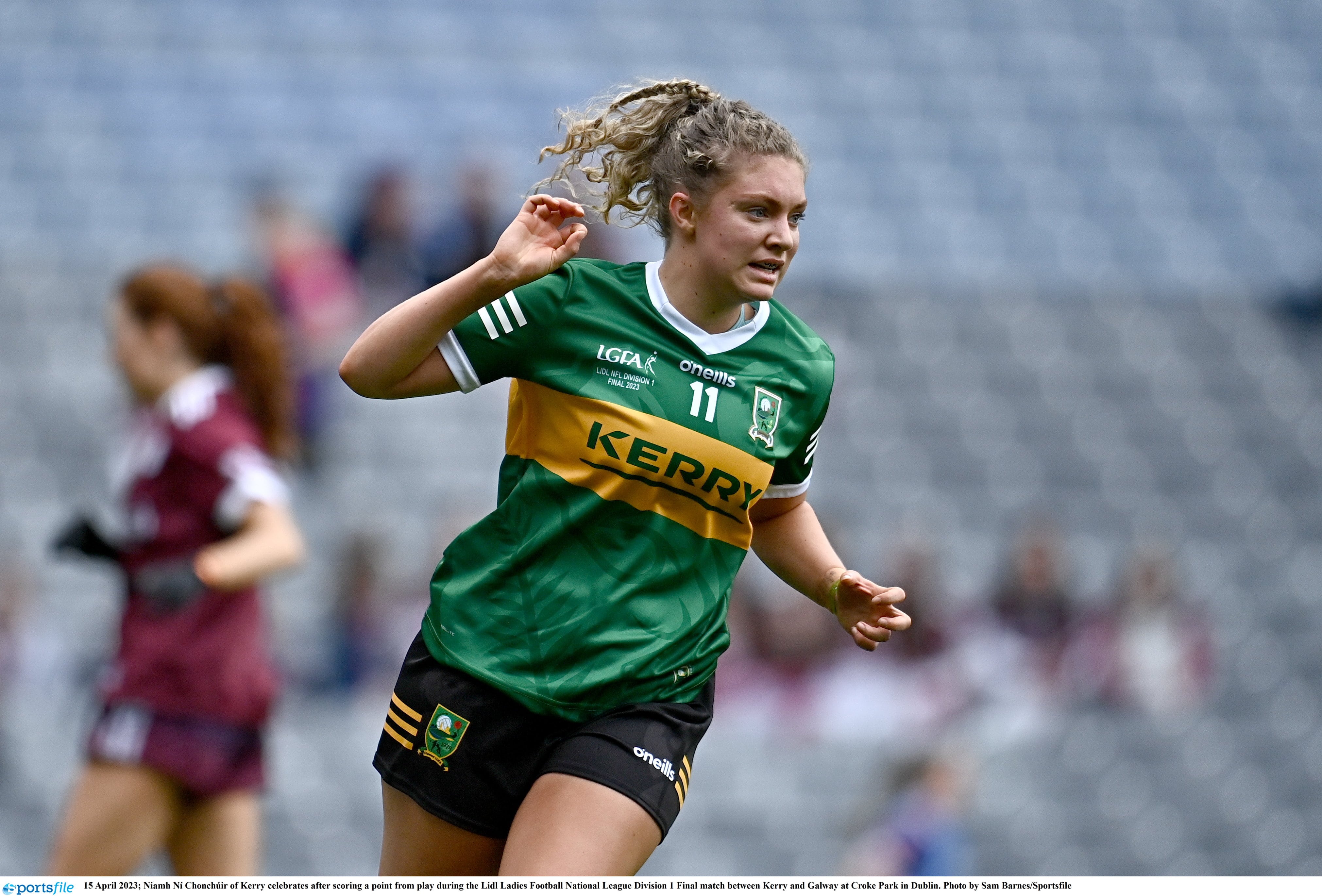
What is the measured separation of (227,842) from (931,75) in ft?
38.4

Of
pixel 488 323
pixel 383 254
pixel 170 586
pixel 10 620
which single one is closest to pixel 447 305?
pixel 488 323

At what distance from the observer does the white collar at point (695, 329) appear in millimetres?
2961

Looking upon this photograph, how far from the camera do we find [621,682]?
2.87 meters

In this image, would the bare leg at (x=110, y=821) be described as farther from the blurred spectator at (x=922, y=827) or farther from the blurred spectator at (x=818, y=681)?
the blurred spectator at (x=818, y=681)

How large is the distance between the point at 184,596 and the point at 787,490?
188 cm

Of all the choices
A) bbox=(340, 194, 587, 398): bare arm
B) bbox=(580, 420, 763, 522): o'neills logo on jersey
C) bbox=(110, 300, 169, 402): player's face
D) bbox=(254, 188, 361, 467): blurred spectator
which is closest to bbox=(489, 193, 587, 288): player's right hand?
bbox=(340, 194, 587, 398): bare arm

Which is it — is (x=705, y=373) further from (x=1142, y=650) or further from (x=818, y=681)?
(x=1142, y=650)

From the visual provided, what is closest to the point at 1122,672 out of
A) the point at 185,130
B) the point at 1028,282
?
the point at 1028,282

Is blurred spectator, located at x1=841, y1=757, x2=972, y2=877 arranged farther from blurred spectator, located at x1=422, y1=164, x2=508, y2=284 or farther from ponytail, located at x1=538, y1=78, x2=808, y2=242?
ponytail, located at x1=538, y1=78, x2=808, y2=242

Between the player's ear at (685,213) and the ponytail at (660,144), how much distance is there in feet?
0.07

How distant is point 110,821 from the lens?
4.13m

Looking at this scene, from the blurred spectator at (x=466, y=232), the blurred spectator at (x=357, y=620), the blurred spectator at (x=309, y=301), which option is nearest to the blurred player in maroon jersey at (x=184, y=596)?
the blurred spectator at (x=357, y=620)

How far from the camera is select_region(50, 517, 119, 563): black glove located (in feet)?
14.1

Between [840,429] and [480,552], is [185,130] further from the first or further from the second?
[480,552]
